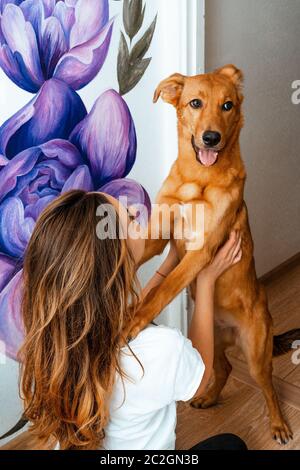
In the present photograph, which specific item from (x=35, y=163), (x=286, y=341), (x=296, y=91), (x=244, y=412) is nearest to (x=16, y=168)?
(x=35, y=163)

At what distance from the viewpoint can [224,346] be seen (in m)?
1.97

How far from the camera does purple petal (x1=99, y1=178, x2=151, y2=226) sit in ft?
6.16

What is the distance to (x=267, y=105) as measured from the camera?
252 cm

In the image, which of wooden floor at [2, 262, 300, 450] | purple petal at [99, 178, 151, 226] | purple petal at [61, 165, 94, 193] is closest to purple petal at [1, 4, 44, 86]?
purple petal at [61, 165, 94, 193]

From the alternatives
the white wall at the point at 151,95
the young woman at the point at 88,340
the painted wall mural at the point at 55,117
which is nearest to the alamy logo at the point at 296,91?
the white wall at the point at 151,95

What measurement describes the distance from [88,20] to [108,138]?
398 mm

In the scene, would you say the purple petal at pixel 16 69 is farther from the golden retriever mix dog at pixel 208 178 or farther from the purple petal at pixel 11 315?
the purple petal at pixel 11 315

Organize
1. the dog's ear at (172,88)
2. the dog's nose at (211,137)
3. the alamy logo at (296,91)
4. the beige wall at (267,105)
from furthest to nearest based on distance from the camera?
the alamy logo at (296,91) < the beige wall at (267,105) < the dog's ear at (172,88) < the dog's nose at (211,137)

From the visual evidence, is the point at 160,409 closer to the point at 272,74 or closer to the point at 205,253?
the point at 205,253

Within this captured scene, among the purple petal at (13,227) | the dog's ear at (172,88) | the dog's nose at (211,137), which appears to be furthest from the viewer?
the purple petal at (13,227)

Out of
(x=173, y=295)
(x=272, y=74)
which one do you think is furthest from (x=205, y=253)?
(x=272, y=74)

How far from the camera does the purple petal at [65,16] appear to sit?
1512 millimetres

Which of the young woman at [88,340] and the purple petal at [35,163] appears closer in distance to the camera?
the young woman at [88,340]

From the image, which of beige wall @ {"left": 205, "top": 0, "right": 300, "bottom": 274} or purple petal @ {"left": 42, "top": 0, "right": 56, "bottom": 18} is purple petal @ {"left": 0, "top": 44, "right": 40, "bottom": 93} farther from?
beige wall @ {"left": 205, "top": 0, "right": 300, "bottom": 274}
